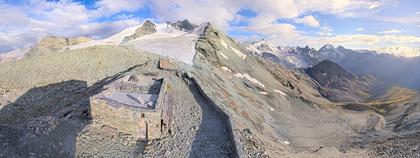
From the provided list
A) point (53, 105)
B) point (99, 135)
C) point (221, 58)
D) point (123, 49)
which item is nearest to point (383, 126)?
point (221, 58)

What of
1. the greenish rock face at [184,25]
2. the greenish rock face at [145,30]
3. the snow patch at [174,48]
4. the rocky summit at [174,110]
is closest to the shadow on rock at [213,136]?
the rocky summit at [174,110]

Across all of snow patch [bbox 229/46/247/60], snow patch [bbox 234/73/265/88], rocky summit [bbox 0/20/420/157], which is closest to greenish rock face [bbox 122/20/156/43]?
rocky summit [bbox 0/20/420/157]

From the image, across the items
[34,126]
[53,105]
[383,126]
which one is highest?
[34,126]

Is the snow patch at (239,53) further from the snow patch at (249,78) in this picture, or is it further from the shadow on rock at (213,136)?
the shadow on rock at (213,136)

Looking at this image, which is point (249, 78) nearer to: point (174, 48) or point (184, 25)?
point (174, 48)

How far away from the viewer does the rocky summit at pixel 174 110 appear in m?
22.1

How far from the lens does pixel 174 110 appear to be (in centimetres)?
2856

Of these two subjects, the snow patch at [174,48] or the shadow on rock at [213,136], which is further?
the snow patch at [174,48]

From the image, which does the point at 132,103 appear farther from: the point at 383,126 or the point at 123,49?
the point at 383,126

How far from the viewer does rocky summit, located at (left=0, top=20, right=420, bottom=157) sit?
2209 centimetres

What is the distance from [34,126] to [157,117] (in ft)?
20.2

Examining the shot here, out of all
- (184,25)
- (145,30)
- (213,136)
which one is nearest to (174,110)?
(213,136)

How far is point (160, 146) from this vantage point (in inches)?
882

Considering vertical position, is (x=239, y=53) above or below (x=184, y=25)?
below
